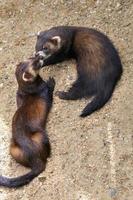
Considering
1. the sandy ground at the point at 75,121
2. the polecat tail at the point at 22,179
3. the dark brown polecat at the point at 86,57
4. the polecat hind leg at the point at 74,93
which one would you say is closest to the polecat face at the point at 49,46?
the dark brown polecat at the point at 86,57

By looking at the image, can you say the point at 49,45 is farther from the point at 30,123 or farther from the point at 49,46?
the point at 30,123

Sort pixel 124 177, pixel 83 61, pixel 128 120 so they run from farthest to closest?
1. pixel 83 61
2. pixel 128 120
3. pixel 124 177

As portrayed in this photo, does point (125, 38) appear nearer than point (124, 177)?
No

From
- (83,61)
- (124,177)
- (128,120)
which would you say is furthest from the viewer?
(83,61)

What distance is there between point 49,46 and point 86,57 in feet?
0.97

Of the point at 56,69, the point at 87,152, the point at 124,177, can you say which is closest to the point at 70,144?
the point at 87,152

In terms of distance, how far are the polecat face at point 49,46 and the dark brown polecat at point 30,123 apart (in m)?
0.22

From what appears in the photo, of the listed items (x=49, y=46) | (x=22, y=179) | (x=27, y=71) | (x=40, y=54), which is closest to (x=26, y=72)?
(x=27, y=71)

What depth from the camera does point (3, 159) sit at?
4.56 meters

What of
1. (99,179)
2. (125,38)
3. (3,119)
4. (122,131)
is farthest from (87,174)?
(125,38)

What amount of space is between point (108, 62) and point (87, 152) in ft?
2.34

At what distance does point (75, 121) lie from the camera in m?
4.63

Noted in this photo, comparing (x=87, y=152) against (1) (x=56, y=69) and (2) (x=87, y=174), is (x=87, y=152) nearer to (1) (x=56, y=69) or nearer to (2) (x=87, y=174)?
(2) (x=87, y=174)

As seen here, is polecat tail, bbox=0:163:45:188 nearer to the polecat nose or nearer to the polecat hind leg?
the polecat hind leg
